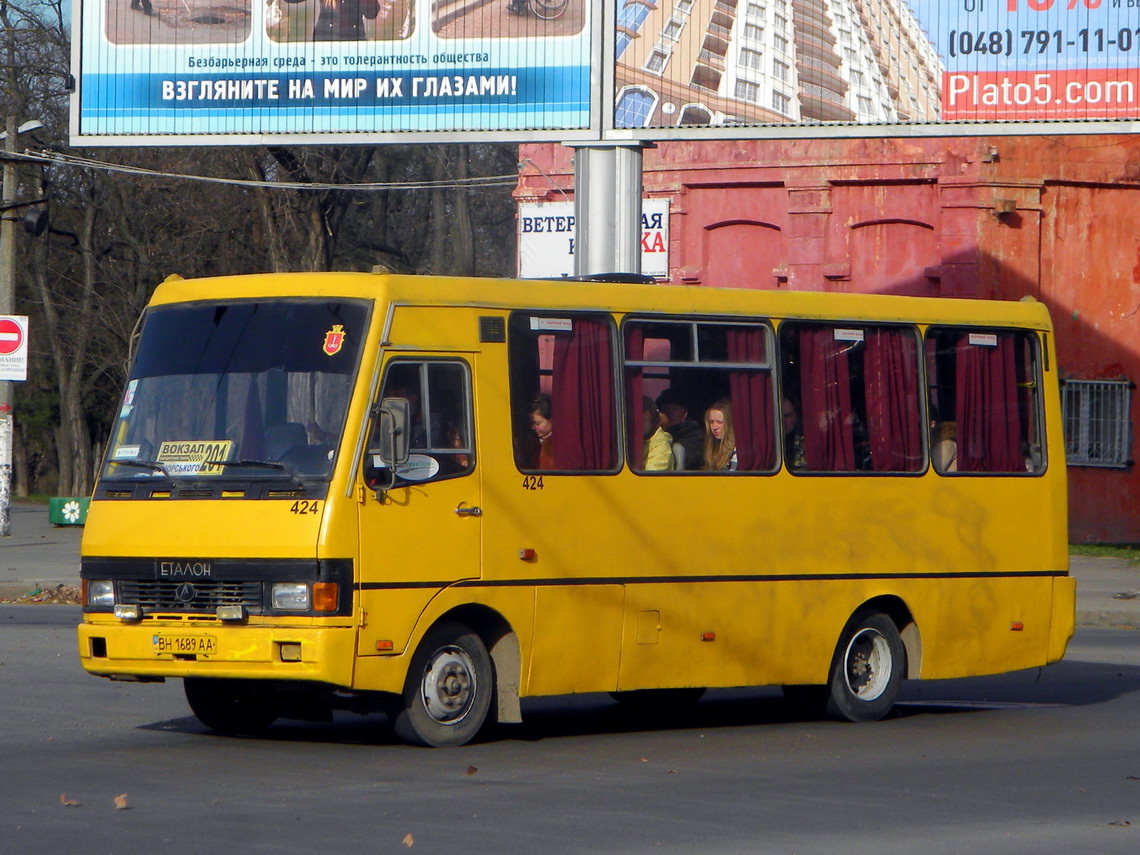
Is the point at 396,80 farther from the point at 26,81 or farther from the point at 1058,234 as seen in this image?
the point at 26,81

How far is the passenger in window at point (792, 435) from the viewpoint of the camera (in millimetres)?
11569

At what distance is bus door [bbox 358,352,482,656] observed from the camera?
9625 mm

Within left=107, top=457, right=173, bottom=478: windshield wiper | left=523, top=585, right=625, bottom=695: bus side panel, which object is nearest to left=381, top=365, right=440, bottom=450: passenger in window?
left=523, top=585, right=625, bottom=695: bus side panel

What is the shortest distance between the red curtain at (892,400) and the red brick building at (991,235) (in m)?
16.2

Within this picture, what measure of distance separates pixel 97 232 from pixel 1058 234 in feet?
81.2

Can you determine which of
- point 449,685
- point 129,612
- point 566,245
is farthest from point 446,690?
point 566,245

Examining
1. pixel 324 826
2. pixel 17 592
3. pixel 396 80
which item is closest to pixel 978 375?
pixel 324 826

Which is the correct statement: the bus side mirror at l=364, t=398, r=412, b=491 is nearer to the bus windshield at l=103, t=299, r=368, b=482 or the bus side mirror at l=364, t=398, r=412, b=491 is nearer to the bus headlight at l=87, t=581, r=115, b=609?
the bus windshield at l=103, t=299, r=368, b=482

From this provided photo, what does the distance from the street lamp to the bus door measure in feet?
58.1

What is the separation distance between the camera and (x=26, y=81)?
39594 mm

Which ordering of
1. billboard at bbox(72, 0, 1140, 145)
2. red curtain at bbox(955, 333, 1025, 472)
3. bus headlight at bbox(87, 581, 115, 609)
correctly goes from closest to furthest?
bus headlight at bbox(87, 581, 115, 609), red curtain at bbox(955, 333, 1025, 472), billboard at bbox(72, 0, 1140, 145)

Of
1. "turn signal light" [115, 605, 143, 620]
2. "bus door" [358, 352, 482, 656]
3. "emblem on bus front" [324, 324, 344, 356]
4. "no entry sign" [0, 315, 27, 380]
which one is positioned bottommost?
"turn signal light" [115, 605, 143, 620]

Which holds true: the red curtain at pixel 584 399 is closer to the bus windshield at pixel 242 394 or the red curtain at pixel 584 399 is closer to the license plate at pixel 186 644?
the bus windshield at pixel 242 394

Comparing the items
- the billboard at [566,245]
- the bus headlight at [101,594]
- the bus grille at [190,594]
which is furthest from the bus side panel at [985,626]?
the billboard at [566,245]
